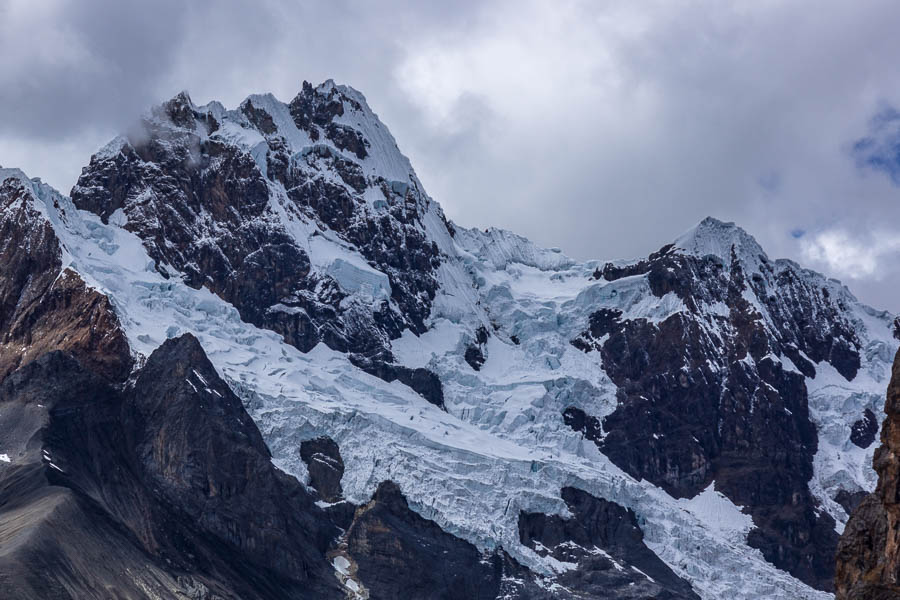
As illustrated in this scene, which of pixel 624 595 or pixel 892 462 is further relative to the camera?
pixel 624 595

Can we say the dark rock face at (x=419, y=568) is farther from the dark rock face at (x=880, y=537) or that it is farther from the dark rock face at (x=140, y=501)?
the dark rock face at (x=880, y=537)

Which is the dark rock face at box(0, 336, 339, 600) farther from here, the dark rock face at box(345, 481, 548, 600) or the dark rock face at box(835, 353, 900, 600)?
the dark rock face at box(835, 353, 900, 600)

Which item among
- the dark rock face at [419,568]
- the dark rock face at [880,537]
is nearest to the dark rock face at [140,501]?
the dark rock face at [419,568]

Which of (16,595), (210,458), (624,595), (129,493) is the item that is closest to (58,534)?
(16,595)

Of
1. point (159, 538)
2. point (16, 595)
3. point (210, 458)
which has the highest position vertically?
point (210, 458)

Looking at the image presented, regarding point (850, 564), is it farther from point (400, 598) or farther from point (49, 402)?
point (49, 402)

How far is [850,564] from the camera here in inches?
2489

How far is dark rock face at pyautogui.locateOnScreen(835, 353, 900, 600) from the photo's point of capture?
59062 mm

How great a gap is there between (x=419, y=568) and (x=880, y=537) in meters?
138

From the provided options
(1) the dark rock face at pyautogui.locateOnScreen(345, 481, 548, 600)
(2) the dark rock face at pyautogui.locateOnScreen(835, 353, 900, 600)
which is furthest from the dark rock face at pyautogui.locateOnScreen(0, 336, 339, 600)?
(2) the dark rock face at pyautogui.locateOnScreen(835, 353, 900, 600)

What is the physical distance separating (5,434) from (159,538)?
1115 inches

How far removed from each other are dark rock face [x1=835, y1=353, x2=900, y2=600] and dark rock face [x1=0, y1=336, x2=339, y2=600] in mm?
106053

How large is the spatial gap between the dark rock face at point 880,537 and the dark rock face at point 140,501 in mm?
106053

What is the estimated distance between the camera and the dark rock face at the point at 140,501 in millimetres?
158725
